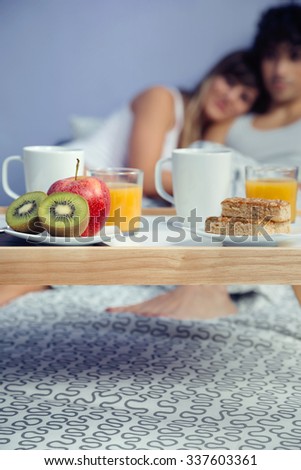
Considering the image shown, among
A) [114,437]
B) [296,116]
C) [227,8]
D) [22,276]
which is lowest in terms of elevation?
[114,437]

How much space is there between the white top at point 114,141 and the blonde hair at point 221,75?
0.06 metres

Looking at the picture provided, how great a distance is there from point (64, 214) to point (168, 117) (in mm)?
1704

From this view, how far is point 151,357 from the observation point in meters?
1.90

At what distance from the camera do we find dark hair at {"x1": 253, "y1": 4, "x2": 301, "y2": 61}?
3088 millimetres

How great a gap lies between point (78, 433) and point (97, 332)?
687 mm

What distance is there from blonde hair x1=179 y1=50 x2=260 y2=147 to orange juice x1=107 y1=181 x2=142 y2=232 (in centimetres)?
157

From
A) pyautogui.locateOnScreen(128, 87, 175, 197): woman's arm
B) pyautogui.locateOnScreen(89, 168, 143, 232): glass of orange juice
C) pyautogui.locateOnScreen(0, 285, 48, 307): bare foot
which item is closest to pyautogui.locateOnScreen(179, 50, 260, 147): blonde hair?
pyautogui.locateOnScreen(128, 87, 175, 197): woman's arm

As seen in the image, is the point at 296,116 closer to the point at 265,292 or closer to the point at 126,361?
the point at 265,292

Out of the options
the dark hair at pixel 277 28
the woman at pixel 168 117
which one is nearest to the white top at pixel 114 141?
the woman at pixel 168 117

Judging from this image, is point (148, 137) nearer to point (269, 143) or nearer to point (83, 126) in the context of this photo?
point (83, 126)

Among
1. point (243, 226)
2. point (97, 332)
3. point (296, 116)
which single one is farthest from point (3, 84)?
point (243, 226)

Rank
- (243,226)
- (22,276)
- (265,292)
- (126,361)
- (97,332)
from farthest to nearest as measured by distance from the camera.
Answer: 1. (265,292)
2. (97,332)
3. (126,361)
4. (243,226)
5. (22,276)

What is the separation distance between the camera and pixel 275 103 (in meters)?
3.07

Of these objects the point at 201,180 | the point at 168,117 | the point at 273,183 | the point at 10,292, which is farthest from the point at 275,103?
the point at 201,180
